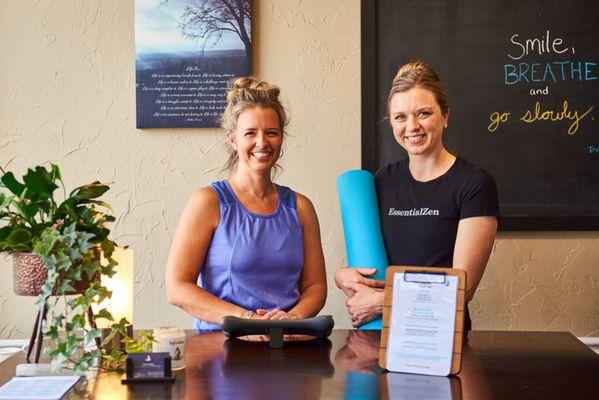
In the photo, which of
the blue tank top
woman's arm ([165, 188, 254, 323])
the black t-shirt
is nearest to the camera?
woman's arm ([165, 188, 254, 323])

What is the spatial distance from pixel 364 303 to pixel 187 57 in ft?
3.98

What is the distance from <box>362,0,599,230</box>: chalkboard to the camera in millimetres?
2826

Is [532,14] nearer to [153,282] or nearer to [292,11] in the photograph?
[292,11]

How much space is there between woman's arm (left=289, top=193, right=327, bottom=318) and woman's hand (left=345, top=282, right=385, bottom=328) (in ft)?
0.29

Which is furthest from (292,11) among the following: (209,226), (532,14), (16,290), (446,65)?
(16,290)

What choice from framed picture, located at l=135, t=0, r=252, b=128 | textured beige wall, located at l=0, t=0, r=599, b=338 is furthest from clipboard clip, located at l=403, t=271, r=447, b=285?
framed picture, located at l=135, t=0, r=252, b=128

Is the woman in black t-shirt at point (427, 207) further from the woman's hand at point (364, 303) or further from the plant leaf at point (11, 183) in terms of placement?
the plant leaf at point (11, 183)

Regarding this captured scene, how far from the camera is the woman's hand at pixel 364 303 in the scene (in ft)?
7.16

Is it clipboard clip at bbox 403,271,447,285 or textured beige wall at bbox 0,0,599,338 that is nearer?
clipboard clip at bbox 403,271,447,285

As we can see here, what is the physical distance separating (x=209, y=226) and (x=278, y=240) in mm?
201

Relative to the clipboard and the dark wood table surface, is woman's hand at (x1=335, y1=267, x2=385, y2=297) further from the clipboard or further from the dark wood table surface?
the clipboard

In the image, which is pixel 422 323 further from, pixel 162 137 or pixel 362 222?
pixel 162 137

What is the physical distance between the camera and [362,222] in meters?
2.37

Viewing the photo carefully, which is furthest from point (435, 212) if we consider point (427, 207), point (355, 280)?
point (355, 280)
